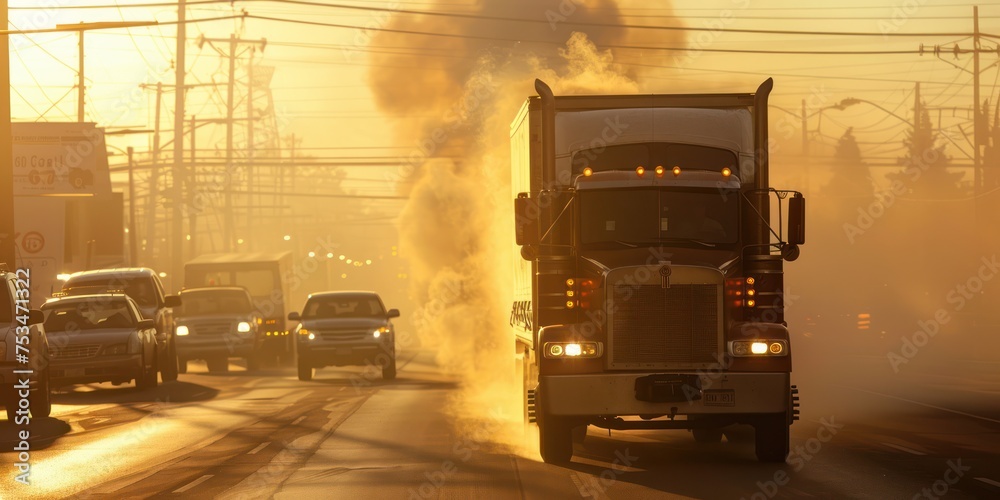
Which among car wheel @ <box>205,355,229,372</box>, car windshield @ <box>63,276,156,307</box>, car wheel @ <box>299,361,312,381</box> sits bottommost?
car wheel @ <box>205,355,229,372</box>

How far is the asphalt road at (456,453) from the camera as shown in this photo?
12.1 metres

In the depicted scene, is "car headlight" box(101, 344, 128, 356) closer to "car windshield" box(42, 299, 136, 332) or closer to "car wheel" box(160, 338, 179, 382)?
"car windshield" box(42, 299, 136, 332)

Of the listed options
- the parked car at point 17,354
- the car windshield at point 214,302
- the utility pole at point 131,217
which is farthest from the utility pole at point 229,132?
the parked car at point 17,354

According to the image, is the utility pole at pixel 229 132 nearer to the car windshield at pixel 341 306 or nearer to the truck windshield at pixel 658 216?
the car windshield at pixel 341 306

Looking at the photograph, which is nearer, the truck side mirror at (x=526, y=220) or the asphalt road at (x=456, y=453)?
the asphalt road at (x=456, y=453)

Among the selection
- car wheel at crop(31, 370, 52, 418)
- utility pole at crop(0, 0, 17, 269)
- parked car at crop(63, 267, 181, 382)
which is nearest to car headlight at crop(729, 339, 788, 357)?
car wheel at crop(31, 370, 52, 418)

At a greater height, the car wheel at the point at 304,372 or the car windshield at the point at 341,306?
the car windshield at the point at 341,306

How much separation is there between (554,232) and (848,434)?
15.9 feet

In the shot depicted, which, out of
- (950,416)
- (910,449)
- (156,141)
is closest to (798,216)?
(910,449)

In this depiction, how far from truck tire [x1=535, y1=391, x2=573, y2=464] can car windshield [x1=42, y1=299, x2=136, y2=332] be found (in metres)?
15.6

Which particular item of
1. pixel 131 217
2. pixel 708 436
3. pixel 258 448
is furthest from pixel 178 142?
pixel 708 436

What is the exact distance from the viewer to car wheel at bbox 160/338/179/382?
30594 millimetres

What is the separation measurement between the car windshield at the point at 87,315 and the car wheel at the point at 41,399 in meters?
6.17

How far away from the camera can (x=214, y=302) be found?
129 feet
